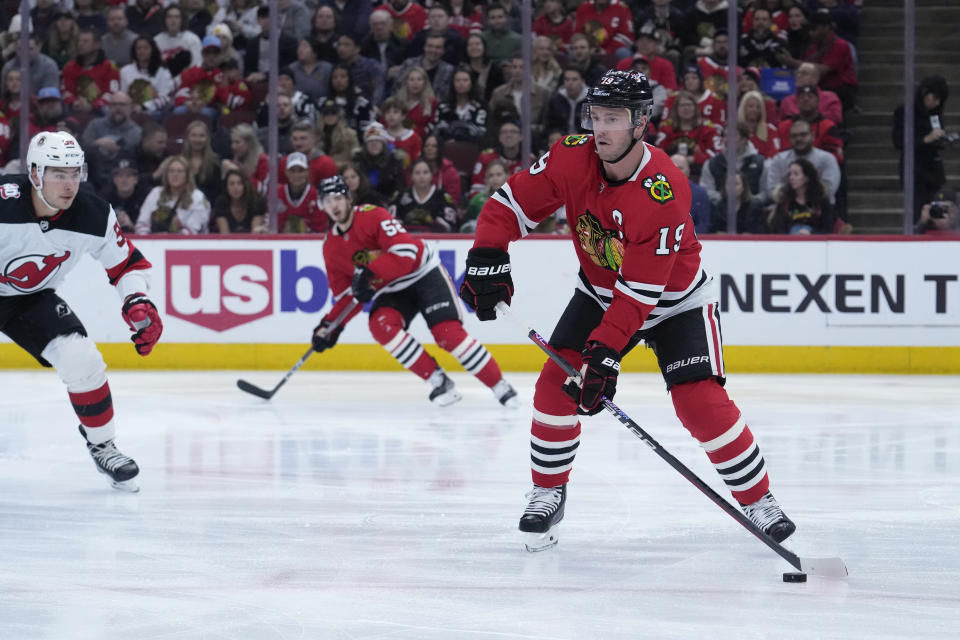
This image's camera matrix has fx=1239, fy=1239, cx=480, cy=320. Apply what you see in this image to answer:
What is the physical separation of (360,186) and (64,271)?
330 cm

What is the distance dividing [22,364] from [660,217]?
5.53 m

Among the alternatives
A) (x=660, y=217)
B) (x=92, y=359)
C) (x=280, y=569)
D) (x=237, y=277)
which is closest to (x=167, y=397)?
(x=237, y=277)

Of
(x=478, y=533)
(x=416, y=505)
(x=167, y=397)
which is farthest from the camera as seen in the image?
(x=167, y=397)

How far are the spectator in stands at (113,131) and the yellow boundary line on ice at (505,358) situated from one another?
3.70 ft

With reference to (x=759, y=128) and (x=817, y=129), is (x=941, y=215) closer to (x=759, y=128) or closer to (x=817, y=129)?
(x=817, y=129)

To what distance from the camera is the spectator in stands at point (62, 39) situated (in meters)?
7.09

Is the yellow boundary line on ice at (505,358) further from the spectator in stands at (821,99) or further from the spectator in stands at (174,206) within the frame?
the spectator in stands at (821,99)

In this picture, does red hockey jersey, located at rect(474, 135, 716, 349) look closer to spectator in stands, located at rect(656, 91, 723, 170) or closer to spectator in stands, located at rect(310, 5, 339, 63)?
spectator in stands, located at rect(656, 91, 723, 170)

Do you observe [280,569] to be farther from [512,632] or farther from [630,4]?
[630,4]

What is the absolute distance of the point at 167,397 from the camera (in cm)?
591

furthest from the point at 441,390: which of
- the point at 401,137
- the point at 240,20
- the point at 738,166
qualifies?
the point at 240,20

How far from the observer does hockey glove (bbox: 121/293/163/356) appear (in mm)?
3459

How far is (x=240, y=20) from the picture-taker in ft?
23.5

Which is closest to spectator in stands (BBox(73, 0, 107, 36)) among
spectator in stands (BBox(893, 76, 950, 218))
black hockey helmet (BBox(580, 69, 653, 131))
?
spectator in stands (BBox(893, 76, 950, 218))
